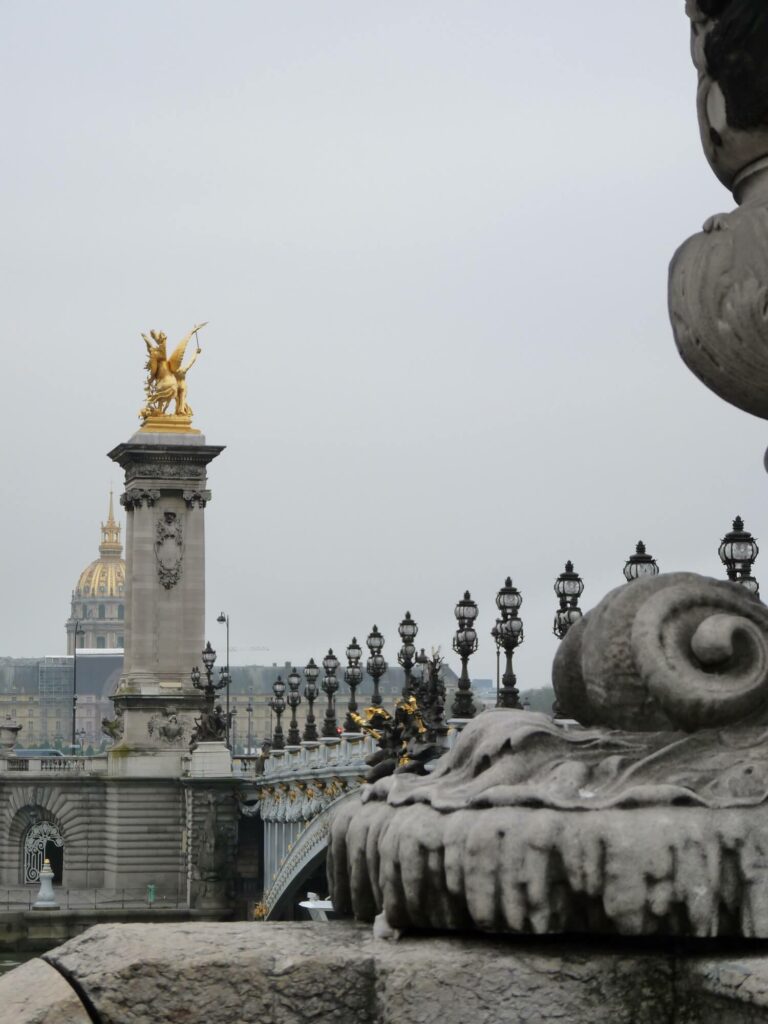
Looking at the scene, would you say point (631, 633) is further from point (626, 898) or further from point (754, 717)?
point (626, 898)

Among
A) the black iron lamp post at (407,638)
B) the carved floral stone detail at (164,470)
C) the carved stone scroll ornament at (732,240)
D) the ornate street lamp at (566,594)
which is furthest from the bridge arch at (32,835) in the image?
the carved stone scroll ornament at (732,240)

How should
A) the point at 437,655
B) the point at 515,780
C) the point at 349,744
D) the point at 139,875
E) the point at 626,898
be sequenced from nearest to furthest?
the point at 626,898 → the point at 515,780 → the point at 437,655 → the point at 349,744 → the point at 139,875

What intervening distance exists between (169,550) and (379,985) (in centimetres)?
7800

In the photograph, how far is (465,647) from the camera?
37.6 metres

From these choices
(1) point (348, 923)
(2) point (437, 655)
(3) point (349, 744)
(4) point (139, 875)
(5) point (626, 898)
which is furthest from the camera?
(4) point (139, 875)

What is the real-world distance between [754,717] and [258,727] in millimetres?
186959

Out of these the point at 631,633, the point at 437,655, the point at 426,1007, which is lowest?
the point at 426,1007

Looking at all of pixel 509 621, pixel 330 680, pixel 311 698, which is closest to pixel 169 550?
pixel 311 698

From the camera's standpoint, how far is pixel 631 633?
5.40 metres

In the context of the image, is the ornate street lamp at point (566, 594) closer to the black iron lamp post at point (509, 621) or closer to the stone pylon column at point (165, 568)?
the black iron lamp post at point (509, 621)

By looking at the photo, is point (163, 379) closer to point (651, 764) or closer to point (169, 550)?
point (169, 550)

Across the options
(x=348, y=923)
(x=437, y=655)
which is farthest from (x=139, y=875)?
(x=348, y=923)

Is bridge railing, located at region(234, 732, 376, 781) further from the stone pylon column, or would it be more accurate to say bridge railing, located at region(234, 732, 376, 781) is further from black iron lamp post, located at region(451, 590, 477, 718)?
black iron lamp post, located at region(451, 590, 477, 718)

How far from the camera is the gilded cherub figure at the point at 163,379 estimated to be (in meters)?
86.0
